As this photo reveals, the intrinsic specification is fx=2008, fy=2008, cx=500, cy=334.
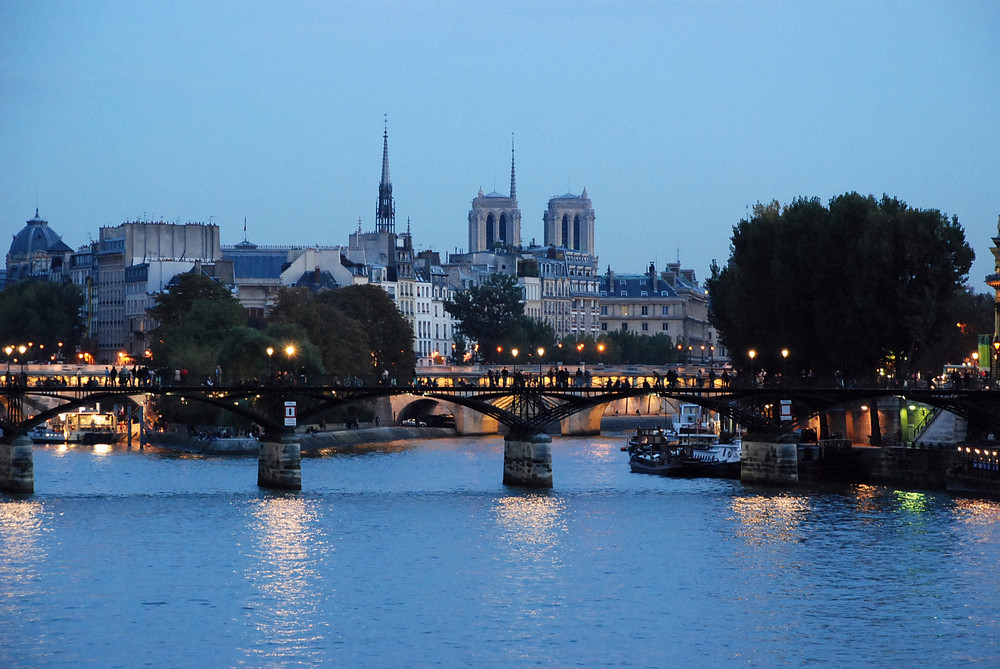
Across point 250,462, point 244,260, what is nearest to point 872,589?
point 250,462

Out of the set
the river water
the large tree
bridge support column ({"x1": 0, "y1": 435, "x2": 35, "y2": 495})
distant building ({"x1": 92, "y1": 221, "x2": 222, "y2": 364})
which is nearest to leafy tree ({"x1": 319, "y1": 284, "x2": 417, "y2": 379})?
distant building ({"x1": 92, "y1": 221, "x2": 222, "y2": 364})

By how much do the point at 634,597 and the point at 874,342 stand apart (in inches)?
1365

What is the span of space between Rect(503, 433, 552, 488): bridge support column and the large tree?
50.1 ft

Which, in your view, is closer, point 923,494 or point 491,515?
point 491,515

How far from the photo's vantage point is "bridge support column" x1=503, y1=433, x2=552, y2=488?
7150 centimetres

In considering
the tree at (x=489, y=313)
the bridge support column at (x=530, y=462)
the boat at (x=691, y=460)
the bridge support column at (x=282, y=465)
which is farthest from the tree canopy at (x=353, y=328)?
the bridge support column at (x=282, y=465)

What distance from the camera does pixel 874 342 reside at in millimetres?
79938

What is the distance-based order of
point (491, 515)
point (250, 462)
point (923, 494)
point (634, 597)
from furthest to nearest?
1. point (250, 462)
2. point (923, 494)
3. point (491, 515)
4. point (634, 597)

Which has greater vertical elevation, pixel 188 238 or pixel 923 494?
pixel 188 238

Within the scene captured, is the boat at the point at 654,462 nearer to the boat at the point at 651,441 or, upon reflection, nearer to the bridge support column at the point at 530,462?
the boat at the point at 651,441

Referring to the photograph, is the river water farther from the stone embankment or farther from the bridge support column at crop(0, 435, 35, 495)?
the stone embankment

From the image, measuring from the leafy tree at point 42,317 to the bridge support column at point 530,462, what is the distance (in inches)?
3443

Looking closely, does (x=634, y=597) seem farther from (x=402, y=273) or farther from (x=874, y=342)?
(x=402, y=273)

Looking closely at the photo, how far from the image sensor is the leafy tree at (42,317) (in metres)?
155
